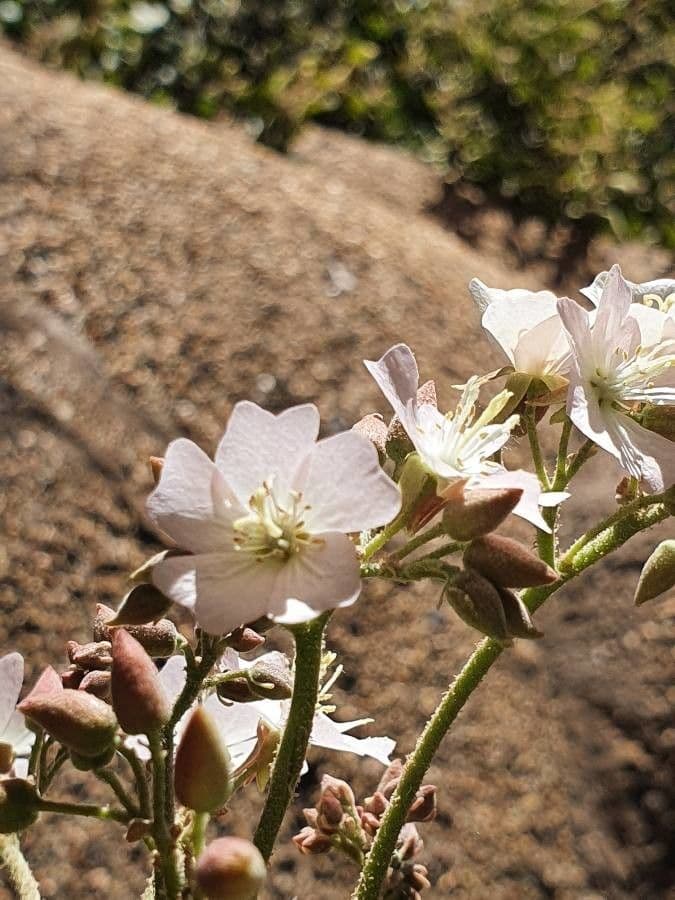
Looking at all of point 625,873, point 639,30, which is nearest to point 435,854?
point 625,873

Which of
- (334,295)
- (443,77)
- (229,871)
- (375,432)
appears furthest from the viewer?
(443,77)

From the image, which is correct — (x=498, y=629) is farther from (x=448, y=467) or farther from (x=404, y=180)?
(x=404, y=180)

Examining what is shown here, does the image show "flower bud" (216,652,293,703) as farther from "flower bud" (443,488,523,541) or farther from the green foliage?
the green foliage

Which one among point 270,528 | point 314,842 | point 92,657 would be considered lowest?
point 314,842

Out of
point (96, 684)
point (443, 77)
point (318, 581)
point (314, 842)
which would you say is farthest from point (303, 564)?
point (443, 77)

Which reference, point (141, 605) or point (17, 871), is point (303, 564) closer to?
point (141, 605)
